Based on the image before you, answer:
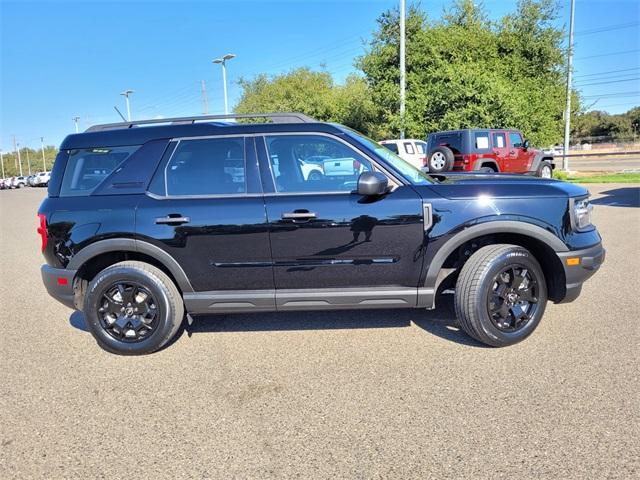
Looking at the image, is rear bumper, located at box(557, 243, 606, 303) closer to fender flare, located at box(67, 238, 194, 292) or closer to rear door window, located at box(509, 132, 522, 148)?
fender flare, located at box(67, 238, 194, 292)

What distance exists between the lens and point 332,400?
320cm

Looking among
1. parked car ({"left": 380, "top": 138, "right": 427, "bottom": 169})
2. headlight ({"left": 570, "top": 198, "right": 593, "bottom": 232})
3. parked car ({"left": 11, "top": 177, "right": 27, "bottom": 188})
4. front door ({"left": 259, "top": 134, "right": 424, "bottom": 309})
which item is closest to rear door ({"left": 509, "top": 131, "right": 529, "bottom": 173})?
parked car ({"left": 380, "top": 138, "right": 427, "bottom": 169})

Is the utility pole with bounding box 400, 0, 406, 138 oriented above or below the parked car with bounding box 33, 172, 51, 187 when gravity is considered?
above

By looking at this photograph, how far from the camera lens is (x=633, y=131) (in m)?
79.1

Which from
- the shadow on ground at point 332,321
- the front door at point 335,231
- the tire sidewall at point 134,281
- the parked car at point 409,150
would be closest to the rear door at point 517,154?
the parked car at point 409,150

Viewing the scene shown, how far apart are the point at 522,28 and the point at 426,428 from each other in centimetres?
2588

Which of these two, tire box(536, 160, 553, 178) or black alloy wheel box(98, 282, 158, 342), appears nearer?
black alloy wheel box(98, 282, 158, 342)

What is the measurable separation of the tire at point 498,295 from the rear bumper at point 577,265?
0.60 ft

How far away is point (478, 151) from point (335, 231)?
12.8 metres

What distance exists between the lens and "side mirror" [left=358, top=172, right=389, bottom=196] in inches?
138

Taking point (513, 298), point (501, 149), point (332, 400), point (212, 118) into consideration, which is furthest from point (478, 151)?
point (332, 400)

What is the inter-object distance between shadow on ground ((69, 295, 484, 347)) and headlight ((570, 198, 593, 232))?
129 centimetres

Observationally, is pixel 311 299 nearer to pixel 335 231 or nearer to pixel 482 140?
pixel 335 231

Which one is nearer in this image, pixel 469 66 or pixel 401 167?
pixel 401 167
